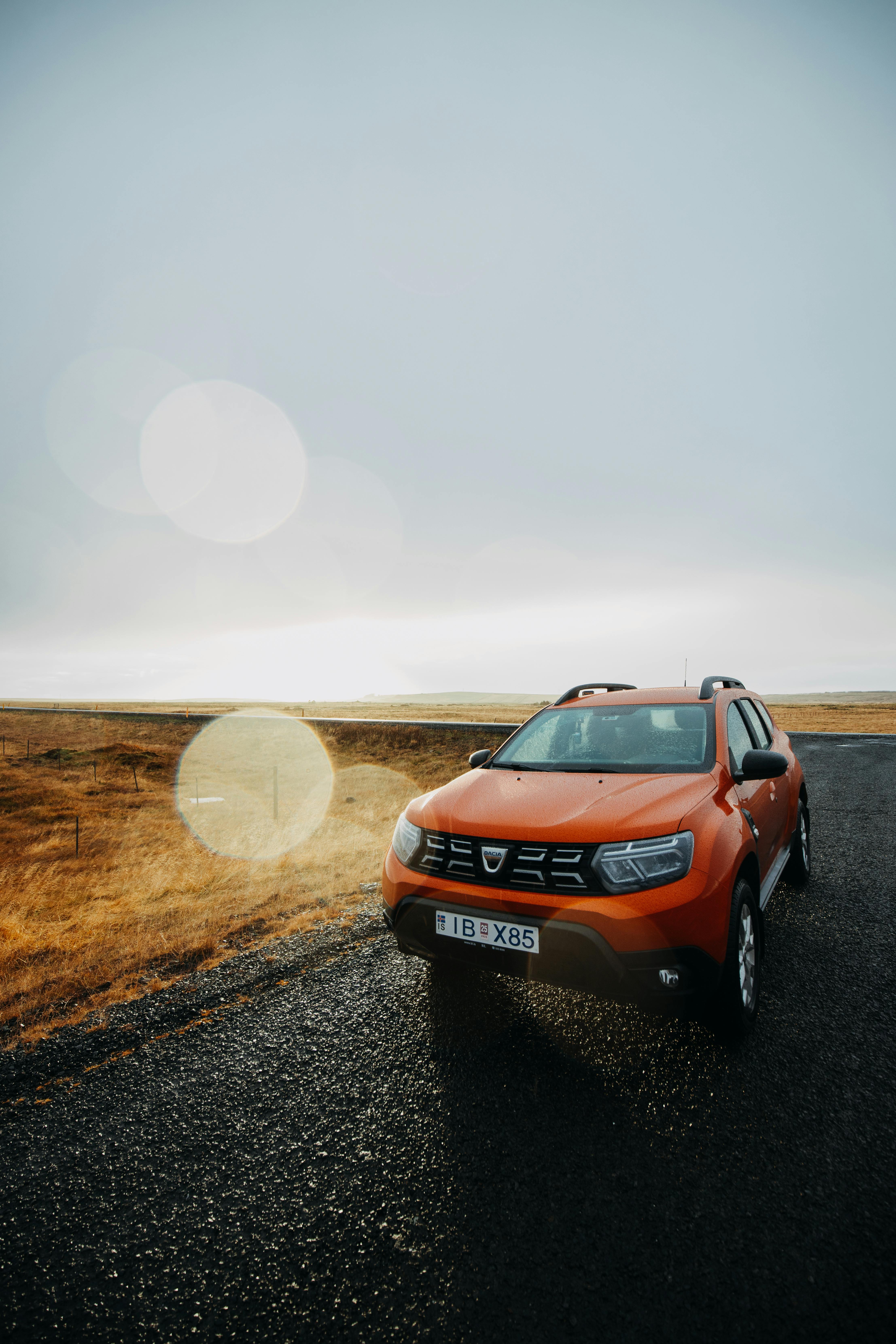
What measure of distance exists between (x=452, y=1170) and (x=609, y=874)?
52.4 inches

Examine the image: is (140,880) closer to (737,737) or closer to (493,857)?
(493,857)

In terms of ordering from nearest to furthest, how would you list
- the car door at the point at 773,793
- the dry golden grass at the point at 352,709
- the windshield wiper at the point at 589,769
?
the windshield wiper at the point at 589,769
the car door at the point at 773,793
the dry golden grass at the point at 352,709

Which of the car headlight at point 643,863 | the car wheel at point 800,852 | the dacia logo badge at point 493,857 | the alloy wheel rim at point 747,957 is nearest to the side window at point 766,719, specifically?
the car wheel at point 800,852

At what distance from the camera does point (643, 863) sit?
2.77 m

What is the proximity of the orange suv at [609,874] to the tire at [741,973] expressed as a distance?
11 millimetres

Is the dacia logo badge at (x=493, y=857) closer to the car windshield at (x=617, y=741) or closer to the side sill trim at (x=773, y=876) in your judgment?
the car windshield at (x=617, y=741)

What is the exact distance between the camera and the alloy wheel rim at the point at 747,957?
3023 millimetres

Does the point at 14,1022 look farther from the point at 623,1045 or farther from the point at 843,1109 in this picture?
the point at 843,1109

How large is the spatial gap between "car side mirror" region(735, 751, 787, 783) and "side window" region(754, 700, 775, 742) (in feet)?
6.63

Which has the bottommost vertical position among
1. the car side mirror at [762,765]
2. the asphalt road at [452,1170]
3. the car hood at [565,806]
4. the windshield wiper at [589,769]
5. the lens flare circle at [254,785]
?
the lens flare circle at [254,785]

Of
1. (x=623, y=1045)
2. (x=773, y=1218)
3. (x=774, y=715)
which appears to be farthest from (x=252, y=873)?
(x=774, y=715)

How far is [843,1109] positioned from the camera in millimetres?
2543

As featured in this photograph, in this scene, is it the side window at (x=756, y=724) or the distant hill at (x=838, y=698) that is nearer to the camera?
the side window at (x=756, y=724)

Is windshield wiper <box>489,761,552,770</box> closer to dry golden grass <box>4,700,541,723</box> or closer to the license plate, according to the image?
the license plate
